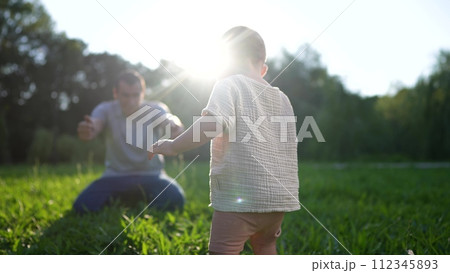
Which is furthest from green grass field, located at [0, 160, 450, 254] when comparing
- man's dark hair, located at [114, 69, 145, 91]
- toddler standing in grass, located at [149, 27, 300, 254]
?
man's dark hair, located at [114, 69, 145, 91]

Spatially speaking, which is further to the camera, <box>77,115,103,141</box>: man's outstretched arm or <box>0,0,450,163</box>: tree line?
<box>0,0,450,163</box>: tree line

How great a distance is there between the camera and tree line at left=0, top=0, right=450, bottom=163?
4.16 m

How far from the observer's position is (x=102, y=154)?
404 inches

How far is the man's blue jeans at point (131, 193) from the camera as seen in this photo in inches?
129

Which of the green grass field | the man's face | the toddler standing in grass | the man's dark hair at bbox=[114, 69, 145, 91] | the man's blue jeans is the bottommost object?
the green grass field

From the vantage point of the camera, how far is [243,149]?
1.50m

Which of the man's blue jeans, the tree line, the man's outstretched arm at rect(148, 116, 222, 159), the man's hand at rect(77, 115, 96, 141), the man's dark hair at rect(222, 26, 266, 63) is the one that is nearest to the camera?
the man's outstretched arm at rect(148, 116, 222, 159)

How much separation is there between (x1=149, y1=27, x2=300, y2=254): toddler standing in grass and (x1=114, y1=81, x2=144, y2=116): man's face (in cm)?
211

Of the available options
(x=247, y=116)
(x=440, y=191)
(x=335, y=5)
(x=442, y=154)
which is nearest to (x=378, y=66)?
(x=335, y=5)

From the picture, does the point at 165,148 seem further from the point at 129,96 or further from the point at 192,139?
the point at 129,96

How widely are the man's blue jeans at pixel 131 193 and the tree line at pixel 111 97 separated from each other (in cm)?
50

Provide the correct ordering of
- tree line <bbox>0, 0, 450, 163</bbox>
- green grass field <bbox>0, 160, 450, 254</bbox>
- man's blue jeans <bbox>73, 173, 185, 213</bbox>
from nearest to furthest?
green grass field <bbox>0, 160, 450, 254</bbox>
man's blue jeans <bbox>73, 173, 185, 213</bbox>
tree line <bbox>0, 0, 450, 163</bbox>

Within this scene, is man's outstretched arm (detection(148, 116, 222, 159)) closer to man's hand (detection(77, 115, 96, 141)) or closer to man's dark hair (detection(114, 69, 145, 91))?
man's hand (detection(77, 115, 96, 141))
